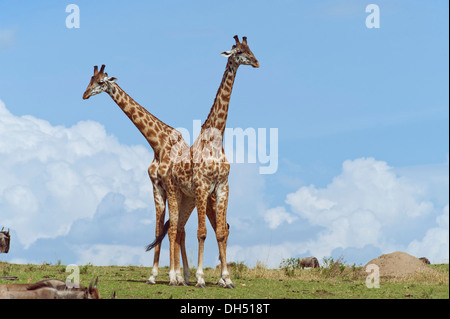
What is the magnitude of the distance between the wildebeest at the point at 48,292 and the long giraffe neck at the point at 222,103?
776 centimetres

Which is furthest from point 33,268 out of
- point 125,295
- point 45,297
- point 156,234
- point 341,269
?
point 45,297

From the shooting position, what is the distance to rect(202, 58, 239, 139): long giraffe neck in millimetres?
16672

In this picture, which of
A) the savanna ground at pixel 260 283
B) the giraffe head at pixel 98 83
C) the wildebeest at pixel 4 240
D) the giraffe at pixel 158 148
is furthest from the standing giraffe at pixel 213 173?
the wildebeest at pixel 4 240

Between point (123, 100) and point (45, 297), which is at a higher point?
point (123, 100)

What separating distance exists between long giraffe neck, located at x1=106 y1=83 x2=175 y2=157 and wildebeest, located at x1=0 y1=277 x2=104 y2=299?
827cm

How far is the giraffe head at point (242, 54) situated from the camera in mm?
16250

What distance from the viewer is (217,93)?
16.9 metres

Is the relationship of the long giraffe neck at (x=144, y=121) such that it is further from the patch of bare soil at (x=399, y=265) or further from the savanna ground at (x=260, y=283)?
the patch of bare soil at (x=399, y=265)

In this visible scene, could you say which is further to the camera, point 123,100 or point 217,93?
point 123,100

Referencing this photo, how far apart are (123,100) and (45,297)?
375 inches
